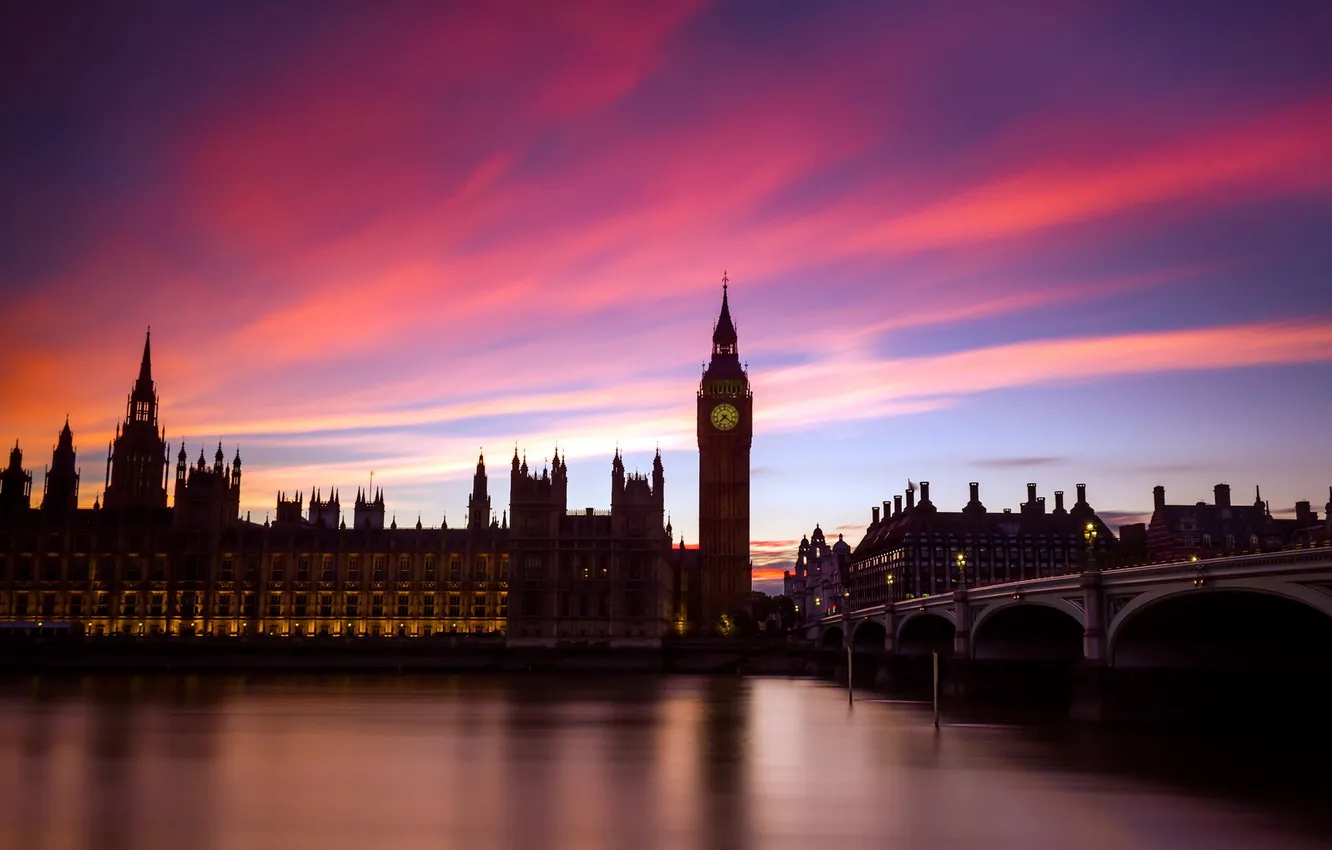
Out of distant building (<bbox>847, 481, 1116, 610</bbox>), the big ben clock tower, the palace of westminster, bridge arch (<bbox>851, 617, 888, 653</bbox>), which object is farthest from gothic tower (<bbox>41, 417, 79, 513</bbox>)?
distant building (<bbox>847, 481, 1116, 610</bbox>)

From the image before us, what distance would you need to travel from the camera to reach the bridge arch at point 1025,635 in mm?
71562

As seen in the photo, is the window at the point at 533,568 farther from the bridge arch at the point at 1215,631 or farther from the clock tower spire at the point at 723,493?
the bridge arch at the point at 1215,631

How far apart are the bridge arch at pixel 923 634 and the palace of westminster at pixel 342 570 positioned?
36.0 metres

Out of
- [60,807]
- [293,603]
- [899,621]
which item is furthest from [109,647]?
[60,807]

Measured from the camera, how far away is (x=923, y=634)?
101 m

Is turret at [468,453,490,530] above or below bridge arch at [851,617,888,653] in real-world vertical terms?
above

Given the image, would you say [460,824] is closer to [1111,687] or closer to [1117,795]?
[1117,795]

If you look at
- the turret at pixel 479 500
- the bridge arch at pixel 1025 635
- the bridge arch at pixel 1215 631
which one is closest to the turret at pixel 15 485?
the turret at pixel 479 500

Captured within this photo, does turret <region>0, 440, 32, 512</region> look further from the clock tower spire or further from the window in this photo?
the clock tower spire

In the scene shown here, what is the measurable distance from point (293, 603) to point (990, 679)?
327 ft

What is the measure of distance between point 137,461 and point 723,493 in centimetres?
8396

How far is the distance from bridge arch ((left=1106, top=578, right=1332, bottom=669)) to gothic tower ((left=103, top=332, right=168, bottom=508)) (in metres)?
144

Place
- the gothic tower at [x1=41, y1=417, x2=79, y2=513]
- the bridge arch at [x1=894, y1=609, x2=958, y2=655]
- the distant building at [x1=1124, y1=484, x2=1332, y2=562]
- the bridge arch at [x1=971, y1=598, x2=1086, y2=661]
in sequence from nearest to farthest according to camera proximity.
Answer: the bridge arch at [x1=971, y1=598, x2=1086, y2=661] → the bridge arch at [x1=894, y1=609, x2=958, y2=655] → the distant building at [x1=1124, y1=484, x2=1332, y2=562] → the gothic tower at [x1=41, y1=417, x2=79, y2=513]

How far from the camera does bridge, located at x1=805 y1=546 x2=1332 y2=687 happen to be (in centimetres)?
4181
